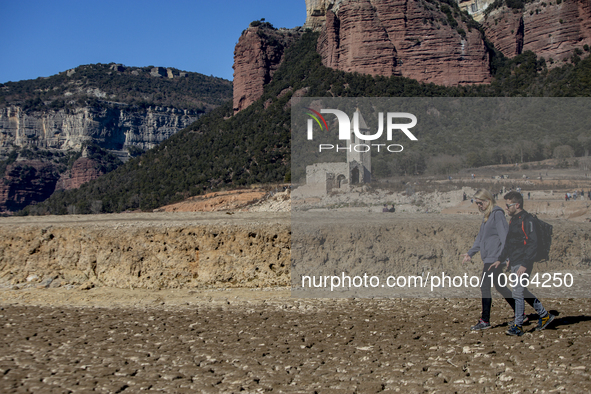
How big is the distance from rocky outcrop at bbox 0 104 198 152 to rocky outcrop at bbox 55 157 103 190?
9.68 meters

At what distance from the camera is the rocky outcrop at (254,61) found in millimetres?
51094

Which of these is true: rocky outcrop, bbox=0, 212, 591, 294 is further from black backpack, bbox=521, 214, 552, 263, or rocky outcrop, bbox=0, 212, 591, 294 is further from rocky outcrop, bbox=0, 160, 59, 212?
rocky outcrop, bbox=0, 160, 59, 212

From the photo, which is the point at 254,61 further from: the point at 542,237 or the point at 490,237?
the point at 490,237

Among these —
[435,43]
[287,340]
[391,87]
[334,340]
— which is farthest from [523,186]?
[435,43]

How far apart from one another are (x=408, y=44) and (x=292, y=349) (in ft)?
137

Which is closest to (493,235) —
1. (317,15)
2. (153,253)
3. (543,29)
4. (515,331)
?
(515,331)

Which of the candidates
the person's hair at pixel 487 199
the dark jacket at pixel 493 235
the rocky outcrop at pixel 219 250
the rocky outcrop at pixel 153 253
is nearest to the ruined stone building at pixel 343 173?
the rocky outcrop at pixel 219 250

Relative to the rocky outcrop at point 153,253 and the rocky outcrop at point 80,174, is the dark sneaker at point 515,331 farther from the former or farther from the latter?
the rocky outcrop at point 80,174

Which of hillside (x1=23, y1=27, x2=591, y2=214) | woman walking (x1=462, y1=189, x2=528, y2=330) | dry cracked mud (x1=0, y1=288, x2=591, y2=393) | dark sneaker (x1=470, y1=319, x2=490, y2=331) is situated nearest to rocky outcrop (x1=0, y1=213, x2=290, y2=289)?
dry cracked mud (x1=0, y1=288, x2=591, y2=393)

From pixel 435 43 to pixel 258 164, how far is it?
2044 centimetres

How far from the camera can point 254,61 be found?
52.0 m

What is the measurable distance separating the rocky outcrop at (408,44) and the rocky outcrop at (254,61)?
9.64 m

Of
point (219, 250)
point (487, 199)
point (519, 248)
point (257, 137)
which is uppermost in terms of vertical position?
point (257, 137)

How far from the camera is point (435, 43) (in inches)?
1636
